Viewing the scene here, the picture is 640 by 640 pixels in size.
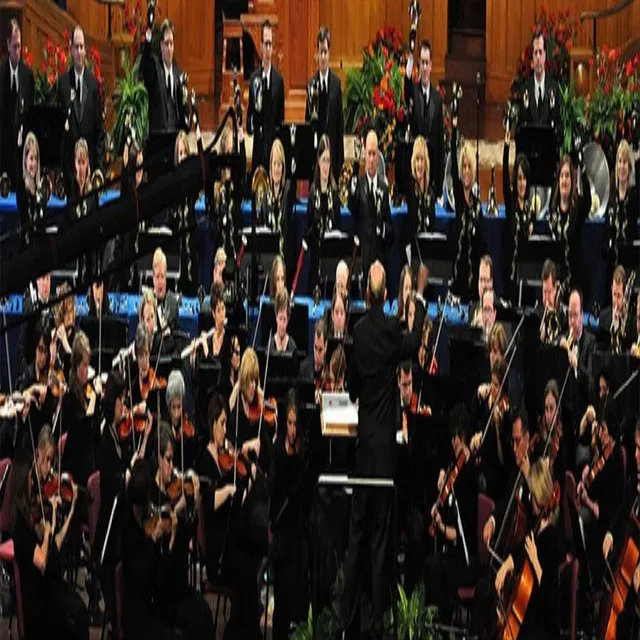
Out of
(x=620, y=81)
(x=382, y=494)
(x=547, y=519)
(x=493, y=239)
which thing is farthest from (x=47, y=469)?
(x=620, y=81)

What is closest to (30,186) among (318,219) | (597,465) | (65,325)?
(65,325)

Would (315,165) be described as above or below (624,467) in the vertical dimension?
above

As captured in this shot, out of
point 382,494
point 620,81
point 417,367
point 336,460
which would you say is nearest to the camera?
point 382,494

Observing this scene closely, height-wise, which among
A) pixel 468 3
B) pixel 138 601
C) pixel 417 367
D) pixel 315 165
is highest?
pixel 468 3

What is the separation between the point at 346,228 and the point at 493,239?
0.87 m

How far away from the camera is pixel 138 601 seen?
868cm

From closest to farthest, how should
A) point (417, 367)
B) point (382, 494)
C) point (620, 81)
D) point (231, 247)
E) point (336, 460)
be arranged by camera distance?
point (382, 494), point (336, 460), point (417, 367), point (231, 247), point (620, 81)

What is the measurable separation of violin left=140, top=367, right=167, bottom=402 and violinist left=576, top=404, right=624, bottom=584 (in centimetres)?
230

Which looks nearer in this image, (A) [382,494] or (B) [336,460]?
(A) [382,494]

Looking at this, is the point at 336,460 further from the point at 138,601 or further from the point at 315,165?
the point at 315,165

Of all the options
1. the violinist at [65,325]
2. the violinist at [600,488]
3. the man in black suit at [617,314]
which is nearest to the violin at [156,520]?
the violinist at [65,325]

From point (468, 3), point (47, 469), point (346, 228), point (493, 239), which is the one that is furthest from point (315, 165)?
point (47, 469)

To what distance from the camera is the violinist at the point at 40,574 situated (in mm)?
8727

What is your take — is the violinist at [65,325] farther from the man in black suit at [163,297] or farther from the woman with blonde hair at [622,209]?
the woman with blonde hair at [622,209]
